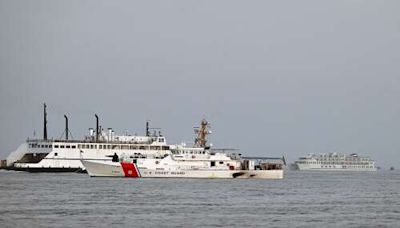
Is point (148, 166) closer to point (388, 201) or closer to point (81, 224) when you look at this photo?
point (388, 201)

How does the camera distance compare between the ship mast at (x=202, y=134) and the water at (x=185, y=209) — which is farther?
the ship mast at (x=202, y=134)

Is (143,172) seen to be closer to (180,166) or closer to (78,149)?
(180,166)

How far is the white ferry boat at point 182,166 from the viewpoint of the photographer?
86.7 m

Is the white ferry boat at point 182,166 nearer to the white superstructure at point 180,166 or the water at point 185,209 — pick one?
the white superstructure at point 180,166

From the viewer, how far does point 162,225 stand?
35.8 meters

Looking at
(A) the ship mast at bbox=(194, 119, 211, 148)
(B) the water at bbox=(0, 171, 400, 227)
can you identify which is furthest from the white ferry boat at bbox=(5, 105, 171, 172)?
(B) the water at bbox=(0, 171, 400, 227)

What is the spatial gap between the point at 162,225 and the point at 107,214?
18.3 feet

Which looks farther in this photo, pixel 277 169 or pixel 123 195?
pixel 277 169

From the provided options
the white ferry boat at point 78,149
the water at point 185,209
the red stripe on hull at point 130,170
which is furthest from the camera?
the white ferry boat at point 78,149

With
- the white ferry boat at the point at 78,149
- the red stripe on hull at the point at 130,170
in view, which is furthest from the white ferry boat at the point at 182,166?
the white ferry boat at the point at 78,149

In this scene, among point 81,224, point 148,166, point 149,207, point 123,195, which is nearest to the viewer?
point 81,224

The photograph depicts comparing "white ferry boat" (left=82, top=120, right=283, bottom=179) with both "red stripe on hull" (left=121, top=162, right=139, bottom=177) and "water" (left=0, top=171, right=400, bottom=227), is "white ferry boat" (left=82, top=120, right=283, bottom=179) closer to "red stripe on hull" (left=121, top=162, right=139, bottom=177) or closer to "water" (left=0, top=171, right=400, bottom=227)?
"red stripe on hull" (left=121, top=162, right=139, bottom=177)

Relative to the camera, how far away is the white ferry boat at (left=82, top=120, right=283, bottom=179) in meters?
86.7

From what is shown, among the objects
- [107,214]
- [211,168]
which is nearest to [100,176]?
[211,168]
